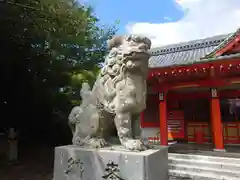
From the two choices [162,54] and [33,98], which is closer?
[33,98]

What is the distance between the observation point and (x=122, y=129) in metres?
2.34

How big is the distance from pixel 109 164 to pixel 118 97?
801mm

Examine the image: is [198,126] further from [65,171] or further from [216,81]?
[65,171]

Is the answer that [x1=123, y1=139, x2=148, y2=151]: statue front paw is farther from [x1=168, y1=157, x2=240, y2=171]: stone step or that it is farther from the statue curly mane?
[x1=168, y1=157, x2=240, y2=171]: stone step

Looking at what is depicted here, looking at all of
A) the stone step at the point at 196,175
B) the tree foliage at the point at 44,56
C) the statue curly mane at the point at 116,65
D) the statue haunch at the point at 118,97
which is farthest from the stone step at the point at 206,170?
the tree foliage at the point at 44,56

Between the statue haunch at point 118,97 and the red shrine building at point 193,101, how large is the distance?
9.50 feet

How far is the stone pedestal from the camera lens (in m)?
2.07

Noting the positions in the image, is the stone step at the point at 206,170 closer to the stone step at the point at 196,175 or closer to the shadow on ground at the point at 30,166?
the stone step at the point at 196,175

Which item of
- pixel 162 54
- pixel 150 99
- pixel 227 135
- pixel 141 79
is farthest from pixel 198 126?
pixel 141 79

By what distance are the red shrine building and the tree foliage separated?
2686mm

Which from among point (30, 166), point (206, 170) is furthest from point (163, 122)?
point (30, 166)

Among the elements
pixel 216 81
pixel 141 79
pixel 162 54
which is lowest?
pixel 141 79

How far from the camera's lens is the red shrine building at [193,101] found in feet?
17.7

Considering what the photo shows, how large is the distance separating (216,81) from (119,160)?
443 centimetres
